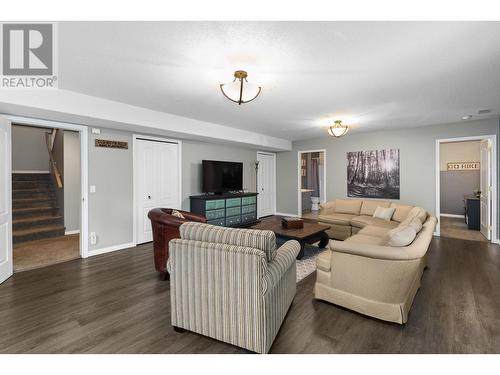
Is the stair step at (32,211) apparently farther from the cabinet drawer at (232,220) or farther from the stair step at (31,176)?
the cabinet drawer at (232,220)

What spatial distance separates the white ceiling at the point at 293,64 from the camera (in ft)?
6.41

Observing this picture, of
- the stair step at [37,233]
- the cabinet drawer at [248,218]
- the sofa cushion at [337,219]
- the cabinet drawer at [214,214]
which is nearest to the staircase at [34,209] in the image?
the stair step at [37,233]

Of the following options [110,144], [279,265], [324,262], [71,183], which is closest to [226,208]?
[110,144]

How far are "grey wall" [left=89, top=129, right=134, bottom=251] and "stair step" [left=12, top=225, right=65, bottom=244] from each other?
191 centimetres

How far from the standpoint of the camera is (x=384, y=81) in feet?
9.78

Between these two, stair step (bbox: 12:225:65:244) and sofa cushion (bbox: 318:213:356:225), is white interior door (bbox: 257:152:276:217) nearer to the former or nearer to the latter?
sofa cushion (bbox: 318:213:356:225)

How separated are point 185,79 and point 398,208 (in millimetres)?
4749

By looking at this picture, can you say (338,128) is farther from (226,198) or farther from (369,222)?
(226,198)

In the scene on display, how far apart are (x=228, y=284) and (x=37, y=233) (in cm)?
532


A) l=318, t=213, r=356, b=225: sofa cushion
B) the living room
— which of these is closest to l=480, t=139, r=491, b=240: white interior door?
the living room

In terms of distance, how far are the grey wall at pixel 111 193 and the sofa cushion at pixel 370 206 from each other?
16.2 feet

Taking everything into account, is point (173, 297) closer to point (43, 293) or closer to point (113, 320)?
point (113, 320)

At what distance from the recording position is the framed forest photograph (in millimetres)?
5992

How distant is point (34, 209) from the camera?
18.1 ft
